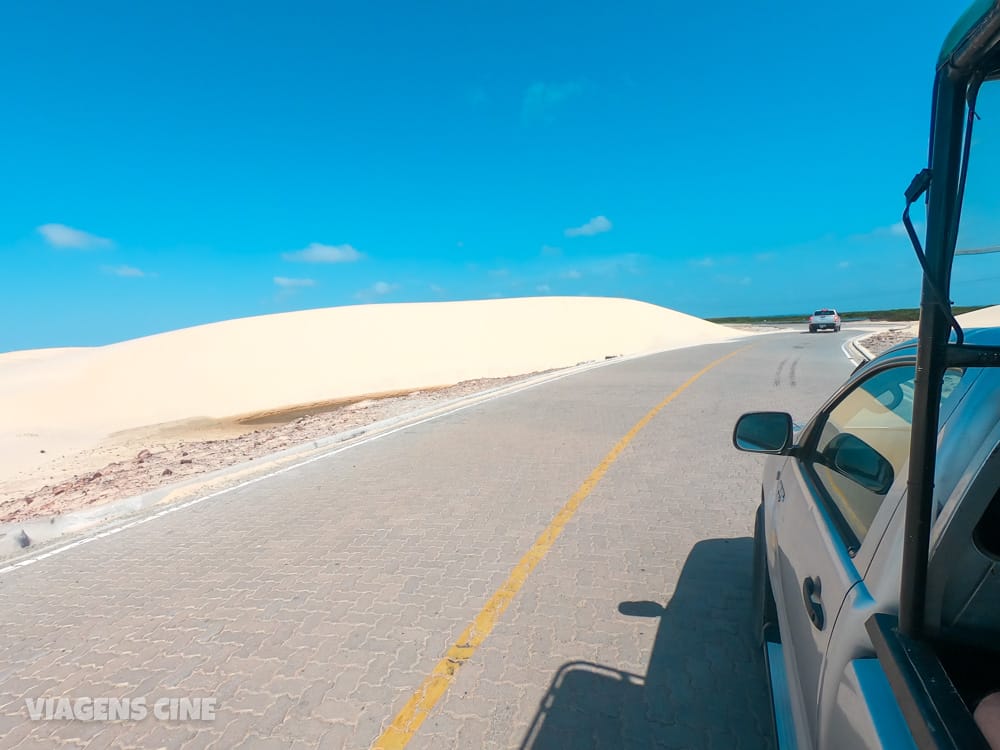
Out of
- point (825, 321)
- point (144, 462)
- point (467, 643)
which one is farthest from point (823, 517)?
point (825, 321)

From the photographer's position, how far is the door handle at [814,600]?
1.76 meters

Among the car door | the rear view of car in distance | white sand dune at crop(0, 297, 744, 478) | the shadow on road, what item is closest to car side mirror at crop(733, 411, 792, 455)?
the car door

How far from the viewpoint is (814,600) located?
73.5 inches

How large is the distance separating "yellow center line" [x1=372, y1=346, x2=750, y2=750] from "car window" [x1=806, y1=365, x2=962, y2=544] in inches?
86.5

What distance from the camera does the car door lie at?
174 cm

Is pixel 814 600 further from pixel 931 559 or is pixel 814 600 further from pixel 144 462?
pixel 144 462

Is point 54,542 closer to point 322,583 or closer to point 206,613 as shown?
point 206,613

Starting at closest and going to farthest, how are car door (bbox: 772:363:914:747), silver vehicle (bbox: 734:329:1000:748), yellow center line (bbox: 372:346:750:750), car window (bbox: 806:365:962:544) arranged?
silver vehicle (bbox: 734:329:1000:748) < car door (bbox: 772:363:914:747) < car window (bbox: 806:365:962:544) < yellow center line (bbox: 372:346:750:750)

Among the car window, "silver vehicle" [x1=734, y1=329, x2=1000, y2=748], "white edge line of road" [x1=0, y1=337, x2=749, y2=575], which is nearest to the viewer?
"silver vehicle" [x1=734, y1=329, x2=1000, y2=748]

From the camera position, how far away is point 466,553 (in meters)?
4.62

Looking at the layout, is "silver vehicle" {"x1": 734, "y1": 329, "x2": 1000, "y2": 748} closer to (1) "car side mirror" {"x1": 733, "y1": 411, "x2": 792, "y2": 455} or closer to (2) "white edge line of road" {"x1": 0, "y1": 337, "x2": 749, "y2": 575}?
(1) "car side mirror" {"x1": 733, "y1": 411, "x2": 792, "y2": 455}

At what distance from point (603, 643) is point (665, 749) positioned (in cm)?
82

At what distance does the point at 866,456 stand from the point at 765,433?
47 centimetres

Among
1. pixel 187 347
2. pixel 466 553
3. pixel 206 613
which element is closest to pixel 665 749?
pixel 466 553
